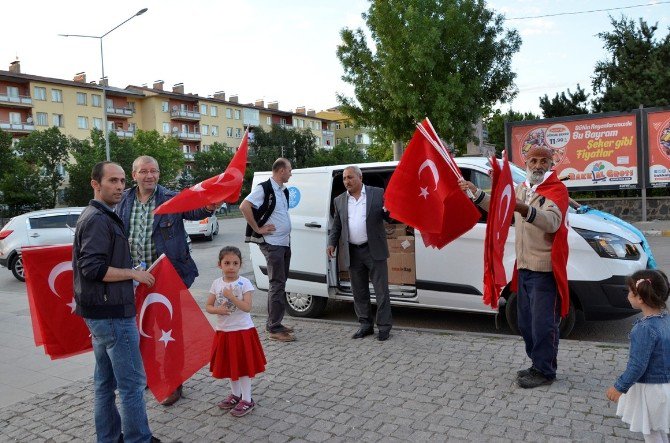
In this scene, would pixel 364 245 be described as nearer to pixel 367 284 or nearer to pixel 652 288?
pixel 367 284

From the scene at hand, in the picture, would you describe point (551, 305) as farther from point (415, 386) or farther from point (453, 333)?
point (453, 333)

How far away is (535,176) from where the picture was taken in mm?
4289

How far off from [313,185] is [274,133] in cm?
6360

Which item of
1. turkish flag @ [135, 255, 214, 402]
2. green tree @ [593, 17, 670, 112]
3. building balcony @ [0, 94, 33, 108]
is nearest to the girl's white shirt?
turkish flag @ [135, 255, 214, 402]

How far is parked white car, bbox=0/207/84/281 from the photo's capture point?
13977 mm

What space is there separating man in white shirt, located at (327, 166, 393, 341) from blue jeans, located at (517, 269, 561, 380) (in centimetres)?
184

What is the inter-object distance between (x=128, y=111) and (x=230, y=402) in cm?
7888

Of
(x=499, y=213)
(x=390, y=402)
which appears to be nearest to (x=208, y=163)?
(x=390, y=402)

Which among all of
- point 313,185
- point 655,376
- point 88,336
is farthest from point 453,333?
point 88,336

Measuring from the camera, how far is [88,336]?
13.9 feet

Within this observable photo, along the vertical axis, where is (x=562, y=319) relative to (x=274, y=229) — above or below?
below

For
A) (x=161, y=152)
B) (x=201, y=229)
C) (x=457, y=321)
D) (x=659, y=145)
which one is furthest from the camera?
(x=161, y=152)

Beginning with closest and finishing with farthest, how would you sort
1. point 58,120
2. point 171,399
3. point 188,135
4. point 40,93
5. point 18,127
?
point 171,399 < point 18,127 < point 40,93 < point 58,120 < point 188,135

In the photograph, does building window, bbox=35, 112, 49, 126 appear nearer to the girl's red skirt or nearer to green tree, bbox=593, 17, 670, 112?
green tree, bbox=593, 17, 670, 112
